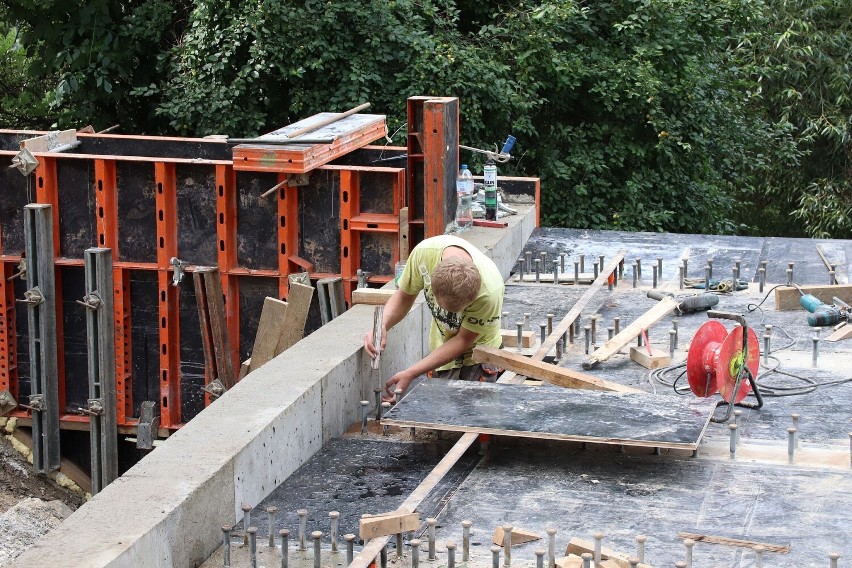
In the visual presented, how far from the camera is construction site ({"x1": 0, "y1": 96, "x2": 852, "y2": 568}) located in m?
5.32

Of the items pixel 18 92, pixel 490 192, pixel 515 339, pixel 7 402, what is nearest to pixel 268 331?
pixel 490 192

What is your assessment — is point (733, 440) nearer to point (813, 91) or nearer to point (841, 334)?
point (841, 334)

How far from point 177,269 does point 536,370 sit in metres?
4.64

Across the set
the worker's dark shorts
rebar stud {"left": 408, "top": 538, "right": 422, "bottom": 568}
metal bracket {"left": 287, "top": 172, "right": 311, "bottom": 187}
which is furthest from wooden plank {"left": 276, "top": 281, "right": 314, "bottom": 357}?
rebar stud {"left": 408, "top": 538, "right": 422, "bottom": 568}

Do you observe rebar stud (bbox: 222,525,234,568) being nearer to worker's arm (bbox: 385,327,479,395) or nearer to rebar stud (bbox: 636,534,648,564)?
rebar stud (bbox: 636,534,648,564)

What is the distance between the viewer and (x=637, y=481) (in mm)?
6066

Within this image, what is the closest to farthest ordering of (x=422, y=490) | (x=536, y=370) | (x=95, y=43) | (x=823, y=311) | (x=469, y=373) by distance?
(x=422, y=490) → (x=536, y=370) → (x=469, y=373) → (x=823, y=311) → (x=95, y=43)

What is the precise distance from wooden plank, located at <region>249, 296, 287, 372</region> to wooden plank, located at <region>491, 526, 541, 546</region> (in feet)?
16.6

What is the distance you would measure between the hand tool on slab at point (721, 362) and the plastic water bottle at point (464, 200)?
153 inches

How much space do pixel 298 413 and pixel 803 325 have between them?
451 centimetres

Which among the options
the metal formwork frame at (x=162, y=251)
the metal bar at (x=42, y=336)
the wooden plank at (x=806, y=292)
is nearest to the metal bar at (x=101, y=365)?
the metal formwork frame at (x=162, y=251)

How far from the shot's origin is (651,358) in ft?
26.5

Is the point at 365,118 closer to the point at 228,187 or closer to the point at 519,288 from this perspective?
the point at 228,187

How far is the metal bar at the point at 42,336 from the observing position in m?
11.0
